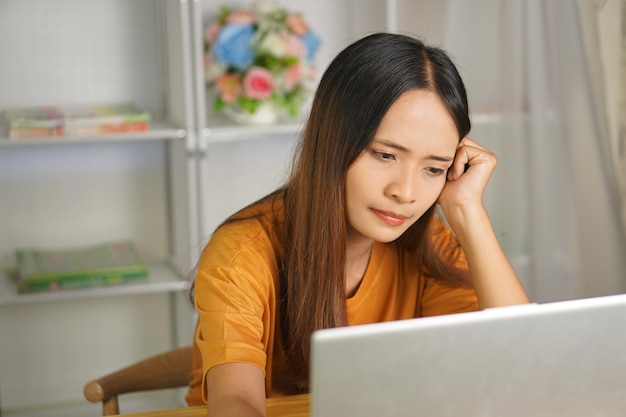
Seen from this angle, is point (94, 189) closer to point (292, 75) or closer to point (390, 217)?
point (292, 75)

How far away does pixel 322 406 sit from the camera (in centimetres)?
90

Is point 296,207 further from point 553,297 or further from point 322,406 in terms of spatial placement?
point 553,297

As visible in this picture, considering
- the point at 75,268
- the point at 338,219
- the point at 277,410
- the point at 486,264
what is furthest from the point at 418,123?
the point at 75,268

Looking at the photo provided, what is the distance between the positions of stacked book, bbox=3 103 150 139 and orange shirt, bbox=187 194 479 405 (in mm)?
1072

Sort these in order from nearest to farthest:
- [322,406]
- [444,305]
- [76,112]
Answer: [322,406] → [444,305] → [76,112]

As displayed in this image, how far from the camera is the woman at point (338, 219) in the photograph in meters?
1.39

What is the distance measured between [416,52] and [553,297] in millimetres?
1030

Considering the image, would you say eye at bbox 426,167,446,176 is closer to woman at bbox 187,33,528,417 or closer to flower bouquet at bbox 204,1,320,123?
woman at bbox 187,33,528,417

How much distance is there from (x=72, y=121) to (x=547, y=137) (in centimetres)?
126

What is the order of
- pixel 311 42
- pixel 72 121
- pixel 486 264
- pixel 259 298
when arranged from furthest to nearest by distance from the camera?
pixel 311 42 → pixel 72 121 → pixel 486 264 → pixel 259 298

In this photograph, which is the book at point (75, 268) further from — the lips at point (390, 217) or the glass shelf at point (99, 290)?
the lips at point (390, 217)

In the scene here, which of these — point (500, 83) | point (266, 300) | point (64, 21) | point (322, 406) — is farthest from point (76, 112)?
point (322, 406)

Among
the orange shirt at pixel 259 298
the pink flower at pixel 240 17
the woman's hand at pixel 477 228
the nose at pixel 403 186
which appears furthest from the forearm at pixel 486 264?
the pink flower at pixel 240 17

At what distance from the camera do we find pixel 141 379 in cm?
158
